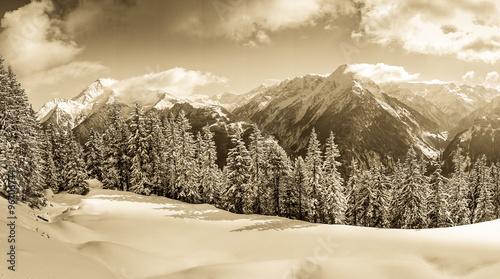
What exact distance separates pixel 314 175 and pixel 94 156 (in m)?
47.0

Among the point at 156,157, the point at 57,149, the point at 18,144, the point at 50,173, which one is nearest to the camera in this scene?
the point at 18,144

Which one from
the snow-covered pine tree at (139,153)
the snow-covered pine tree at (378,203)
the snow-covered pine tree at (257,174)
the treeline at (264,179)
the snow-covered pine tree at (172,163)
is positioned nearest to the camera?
the snow-covered pine tree at (257,174)

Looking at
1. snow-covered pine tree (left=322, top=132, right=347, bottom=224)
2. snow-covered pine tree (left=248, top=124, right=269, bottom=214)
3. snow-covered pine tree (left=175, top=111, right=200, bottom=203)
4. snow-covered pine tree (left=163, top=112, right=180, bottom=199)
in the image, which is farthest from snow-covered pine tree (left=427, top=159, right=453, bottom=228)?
snow-covered pine tree (left=163, top=112, right=180, bottom=199)

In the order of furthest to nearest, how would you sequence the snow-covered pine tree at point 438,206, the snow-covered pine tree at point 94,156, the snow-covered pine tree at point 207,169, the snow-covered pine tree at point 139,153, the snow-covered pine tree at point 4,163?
1. the snow-covered pine tree at point 94,156
2. the snow-covered pine tree at point 207,169
3. the snow-covered pine tree at point 438,206
4. the snow-covered pine tree at point 139,153
5. the snow-covered pine tree at point 4,163

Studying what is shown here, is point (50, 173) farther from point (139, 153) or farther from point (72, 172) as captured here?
point (139, 153)

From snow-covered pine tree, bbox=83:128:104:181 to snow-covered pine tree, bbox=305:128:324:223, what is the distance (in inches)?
1734

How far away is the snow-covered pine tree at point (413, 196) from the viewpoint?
39000 mm

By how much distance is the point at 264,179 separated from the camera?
36.9 meters

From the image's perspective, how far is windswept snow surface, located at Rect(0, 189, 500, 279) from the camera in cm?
964

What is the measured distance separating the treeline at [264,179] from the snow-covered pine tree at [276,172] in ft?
0.46

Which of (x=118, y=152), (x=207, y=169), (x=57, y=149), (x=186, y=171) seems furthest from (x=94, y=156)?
(x=207, y=169)

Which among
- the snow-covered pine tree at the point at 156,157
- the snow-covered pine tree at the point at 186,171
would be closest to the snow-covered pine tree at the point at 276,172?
the snow-covered pine tree at the point at 186,171

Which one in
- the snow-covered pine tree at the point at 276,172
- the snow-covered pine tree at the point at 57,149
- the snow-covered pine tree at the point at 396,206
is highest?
the snow-covered pine tree at the point at 57,149

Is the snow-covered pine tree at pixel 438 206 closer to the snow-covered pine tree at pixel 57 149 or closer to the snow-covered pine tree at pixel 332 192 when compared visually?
the snow-covered pine tree at pixel 332 192
